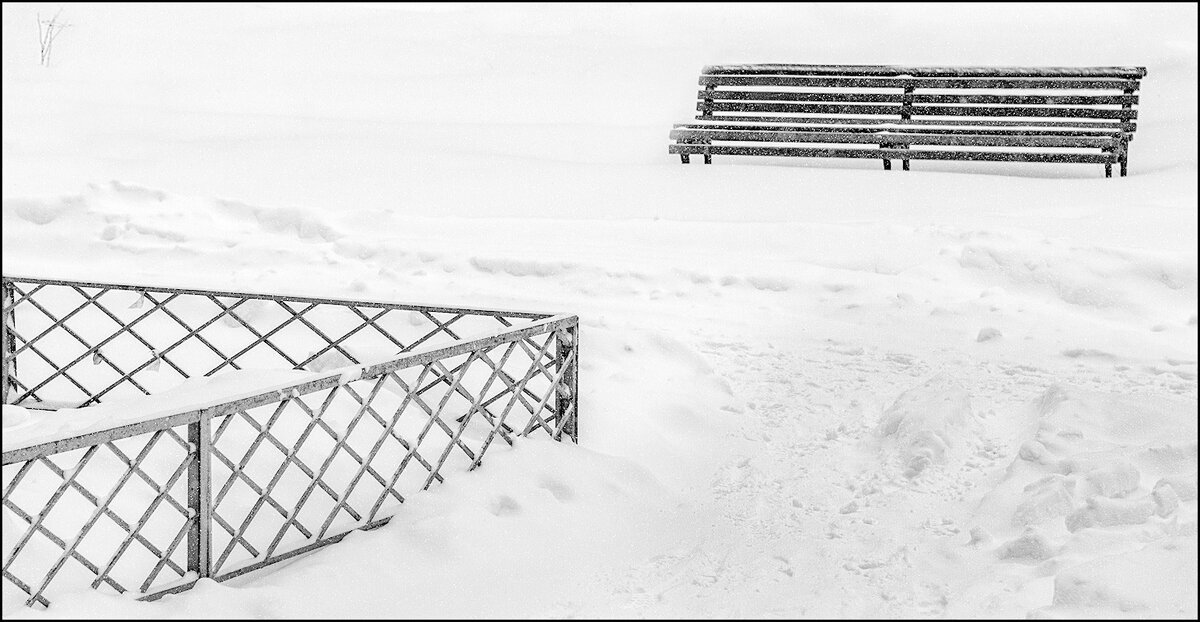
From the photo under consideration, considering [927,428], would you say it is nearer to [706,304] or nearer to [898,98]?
[706,304]

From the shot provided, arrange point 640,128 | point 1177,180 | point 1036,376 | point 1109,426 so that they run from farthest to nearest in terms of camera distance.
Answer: point 640,128, point 1177,180, point 1036,376, point 1109,426

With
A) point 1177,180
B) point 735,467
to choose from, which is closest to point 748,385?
point 735,467

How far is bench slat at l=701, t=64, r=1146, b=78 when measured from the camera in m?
10.9

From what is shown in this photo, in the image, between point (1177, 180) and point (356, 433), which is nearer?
point (356, 433)

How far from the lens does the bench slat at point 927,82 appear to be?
10.9 meters

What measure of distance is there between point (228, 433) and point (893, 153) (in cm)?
777

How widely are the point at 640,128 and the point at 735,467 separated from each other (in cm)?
995

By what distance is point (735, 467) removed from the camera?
5.00 metres

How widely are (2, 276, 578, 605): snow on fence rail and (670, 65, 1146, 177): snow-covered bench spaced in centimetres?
540

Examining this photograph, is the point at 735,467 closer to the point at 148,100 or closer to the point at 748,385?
the point at 748,385

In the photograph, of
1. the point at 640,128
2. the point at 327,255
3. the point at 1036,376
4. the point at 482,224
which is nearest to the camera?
the point at 1036,376

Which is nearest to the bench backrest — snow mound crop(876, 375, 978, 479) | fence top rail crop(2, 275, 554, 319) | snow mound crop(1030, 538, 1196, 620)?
snow mound crop(876, 375, 978, 479)

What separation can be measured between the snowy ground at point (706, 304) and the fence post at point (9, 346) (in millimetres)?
1852

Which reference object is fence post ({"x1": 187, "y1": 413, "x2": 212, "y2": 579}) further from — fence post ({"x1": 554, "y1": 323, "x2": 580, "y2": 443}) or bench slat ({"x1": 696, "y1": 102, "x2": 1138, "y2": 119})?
bench slat ({"x1": 696, "y1": 102, "x2": 1138, "y2": 119})
